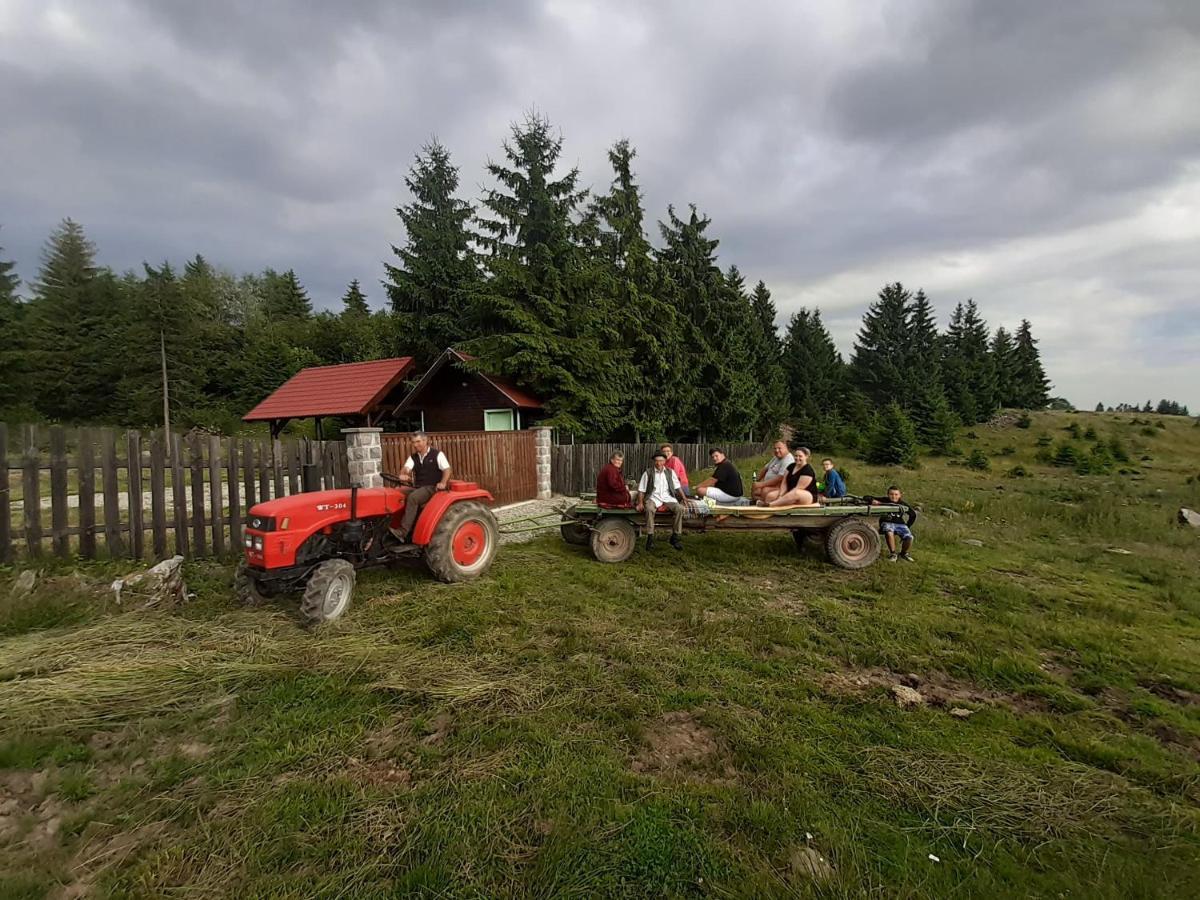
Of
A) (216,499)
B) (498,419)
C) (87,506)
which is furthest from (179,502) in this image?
(498,419)

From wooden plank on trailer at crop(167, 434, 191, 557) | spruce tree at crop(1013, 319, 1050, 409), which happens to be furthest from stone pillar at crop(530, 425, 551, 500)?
spruce tree at crop(1013, 319, 1050, 409)

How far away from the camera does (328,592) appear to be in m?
4.21

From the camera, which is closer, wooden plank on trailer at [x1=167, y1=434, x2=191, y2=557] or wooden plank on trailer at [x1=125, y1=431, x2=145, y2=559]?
wooden plank on trailer at [x1=125, y1=431, x2=145, y2=559]

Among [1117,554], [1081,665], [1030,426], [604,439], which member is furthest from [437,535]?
[1030,426]

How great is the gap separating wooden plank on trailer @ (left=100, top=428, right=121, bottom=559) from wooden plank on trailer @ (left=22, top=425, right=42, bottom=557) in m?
0.48

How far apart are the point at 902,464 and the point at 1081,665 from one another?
25939 millimetres

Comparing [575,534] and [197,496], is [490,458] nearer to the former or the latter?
[575,534]

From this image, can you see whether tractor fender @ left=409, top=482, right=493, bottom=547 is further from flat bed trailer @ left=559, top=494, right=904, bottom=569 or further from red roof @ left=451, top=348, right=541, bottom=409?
red roof @ left=451, top=348, right=541, bottom=409

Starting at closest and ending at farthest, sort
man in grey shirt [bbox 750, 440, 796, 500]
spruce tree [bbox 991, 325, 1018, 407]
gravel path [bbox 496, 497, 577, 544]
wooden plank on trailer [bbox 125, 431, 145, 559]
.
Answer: wooden plank on trailer [bbox 125, 431, 145, 559] < man in grey shirt [bbox 750, 440, 796, 500] < gravel path [bbox 496, 497, 577, 544] < spruce tree [bbox 991, 325, 1018, 407]

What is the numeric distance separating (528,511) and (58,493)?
7.26 m

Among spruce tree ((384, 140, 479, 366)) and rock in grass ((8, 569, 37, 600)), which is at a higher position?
spruce tree ((384, 140, 479, 366))

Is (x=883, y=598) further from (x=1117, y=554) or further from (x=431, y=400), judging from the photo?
(x=431, y=400)

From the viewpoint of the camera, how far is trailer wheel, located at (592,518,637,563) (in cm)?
655

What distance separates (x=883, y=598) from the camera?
525cm
